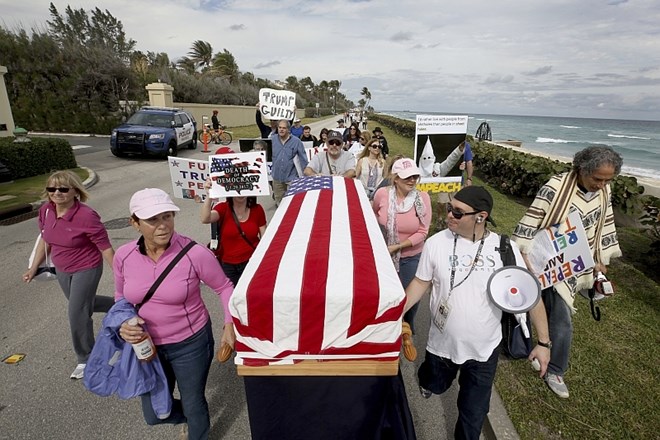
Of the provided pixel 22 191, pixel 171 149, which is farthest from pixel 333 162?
pixel 171 149

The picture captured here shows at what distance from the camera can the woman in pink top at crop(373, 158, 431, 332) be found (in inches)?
145

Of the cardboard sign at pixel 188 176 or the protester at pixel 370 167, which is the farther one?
the protester at pixel 370 167

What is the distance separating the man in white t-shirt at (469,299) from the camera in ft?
7.59

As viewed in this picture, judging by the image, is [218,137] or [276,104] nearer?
[276,104]

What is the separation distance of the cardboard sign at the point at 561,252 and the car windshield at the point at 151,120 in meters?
16.4

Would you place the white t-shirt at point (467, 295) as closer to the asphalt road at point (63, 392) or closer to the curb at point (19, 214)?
the asphalt road at point (63, 392)

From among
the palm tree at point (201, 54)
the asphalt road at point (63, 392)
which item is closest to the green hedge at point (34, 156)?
the asphalt road at point (63, 392)

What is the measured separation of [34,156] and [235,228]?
37.2 feet

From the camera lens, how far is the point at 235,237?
3.57 meters

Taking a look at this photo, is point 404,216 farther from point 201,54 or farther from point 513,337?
point 201,54

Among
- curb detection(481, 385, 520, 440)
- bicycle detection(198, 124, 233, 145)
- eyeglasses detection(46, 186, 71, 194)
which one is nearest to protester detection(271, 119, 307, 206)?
eyeglasses detection(46, 186, 71, 194)

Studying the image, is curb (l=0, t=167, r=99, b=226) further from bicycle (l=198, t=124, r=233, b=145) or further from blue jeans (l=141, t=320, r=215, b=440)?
bicycle (l=198, t=124, r=233, b=145)

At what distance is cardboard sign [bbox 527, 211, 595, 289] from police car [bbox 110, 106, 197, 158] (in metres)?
15.2

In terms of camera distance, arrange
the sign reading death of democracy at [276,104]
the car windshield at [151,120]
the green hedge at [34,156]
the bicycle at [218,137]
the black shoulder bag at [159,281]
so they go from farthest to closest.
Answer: the bicycle at [218,137] < the car windshield at [151,120] < the green hedge at [34,156] < the sign reading death of democracy at [276,104] < the black shoulder bag at [159,281]
